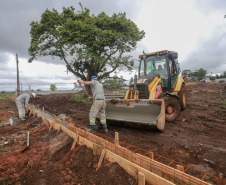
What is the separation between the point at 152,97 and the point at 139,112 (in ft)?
2.44

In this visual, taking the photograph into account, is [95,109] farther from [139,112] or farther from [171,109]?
[171,109]

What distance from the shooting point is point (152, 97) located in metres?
5.02

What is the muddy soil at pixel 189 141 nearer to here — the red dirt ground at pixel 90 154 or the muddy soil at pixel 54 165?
the red dirt ground at pixel 90 154

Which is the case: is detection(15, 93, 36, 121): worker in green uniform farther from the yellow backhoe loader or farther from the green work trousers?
the yellow backhoe loader

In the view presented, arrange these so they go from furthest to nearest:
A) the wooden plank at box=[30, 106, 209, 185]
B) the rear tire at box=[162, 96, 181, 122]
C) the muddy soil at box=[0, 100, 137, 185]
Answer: the rear tire at box=[162, 96, 181, 122], the muddy soil at box=[0, 100, 137, 185], the wooden plank at box=[30, 106, 209, 185]

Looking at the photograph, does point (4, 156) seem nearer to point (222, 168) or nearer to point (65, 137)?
point (65, 137)

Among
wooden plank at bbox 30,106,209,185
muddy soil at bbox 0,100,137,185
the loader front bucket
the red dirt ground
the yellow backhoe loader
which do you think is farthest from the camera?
the yellow backhoe loader

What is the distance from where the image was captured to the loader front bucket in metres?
4.19

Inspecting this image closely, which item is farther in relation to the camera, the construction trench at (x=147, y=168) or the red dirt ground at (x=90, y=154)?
the red dirt ground at (x=90, y=154)

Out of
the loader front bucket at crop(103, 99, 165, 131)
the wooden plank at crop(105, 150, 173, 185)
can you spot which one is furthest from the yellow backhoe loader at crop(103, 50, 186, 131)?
the wooden plank at crop(105, 150, 173, 185)

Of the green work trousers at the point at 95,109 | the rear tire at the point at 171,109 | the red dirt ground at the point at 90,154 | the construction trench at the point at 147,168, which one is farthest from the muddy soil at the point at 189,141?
the green work trousers at the point at 95,109

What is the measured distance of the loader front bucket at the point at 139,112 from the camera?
419 cm

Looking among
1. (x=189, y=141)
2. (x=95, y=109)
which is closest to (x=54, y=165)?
(x=95, y=109)

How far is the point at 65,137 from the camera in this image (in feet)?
13.4
